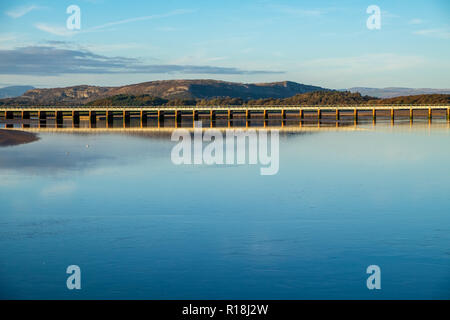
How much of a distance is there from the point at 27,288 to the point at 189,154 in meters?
29.8

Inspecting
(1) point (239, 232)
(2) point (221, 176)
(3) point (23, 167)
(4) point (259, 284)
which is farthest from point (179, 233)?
(3) point (23, 167)

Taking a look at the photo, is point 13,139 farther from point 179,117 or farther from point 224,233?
point 179,117

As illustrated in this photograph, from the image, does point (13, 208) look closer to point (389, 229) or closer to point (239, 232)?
point (239, 232)

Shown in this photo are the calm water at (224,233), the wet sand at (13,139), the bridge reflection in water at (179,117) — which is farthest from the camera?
the bridge reflection in water at (179,117)

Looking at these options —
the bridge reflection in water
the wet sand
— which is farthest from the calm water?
the bridge reflection in water

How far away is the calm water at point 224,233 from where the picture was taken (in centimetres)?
1269

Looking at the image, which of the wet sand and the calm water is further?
the wet sand

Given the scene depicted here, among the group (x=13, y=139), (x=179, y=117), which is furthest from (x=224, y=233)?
(x=179, y=117)

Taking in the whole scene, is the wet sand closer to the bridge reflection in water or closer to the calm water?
the calm water

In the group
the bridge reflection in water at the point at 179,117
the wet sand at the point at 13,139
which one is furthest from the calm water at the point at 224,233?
the bridge reflection in water at the point at 179,117

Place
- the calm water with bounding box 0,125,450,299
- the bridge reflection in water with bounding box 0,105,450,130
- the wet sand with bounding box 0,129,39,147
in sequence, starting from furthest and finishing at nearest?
the bridge reflection in water with bounding box 0,105,450,130, the wet sand with bounding box 0,129,39,147, the calm water with bounding box 0,125,450,299

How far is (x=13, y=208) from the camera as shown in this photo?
68.0 ft

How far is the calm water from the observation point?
12.7 metres

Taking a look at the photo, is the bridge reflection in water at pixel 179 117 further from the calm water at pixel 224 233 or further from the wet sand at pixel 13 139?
the calm water at pixel 224 233
